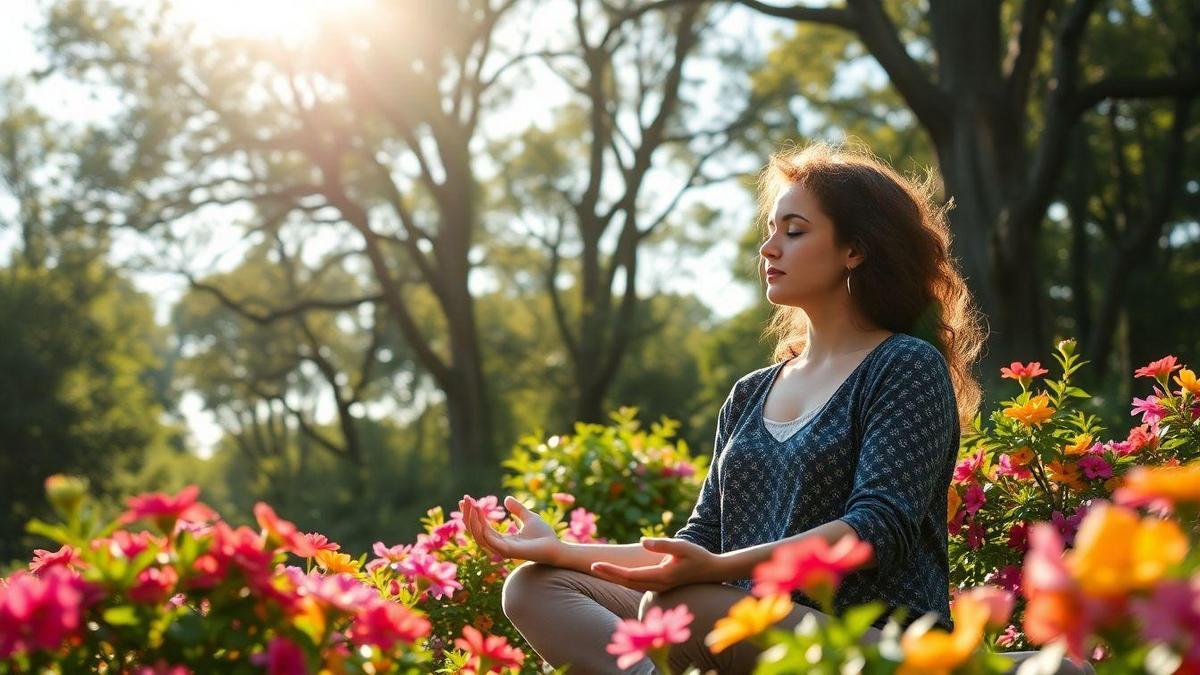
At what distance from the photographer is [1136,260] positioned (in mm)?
14547

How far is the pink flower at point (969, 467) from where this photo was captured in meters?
3.49

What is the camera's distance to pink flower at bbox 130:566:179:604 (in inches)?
63.9

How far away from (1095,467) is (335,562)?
6.43 feet

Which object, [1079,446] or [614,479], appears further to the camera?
[614,479]

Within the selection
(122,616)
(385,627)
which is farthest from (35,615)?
(385,627)

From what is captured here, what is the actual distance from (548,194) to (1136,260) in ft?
35.7

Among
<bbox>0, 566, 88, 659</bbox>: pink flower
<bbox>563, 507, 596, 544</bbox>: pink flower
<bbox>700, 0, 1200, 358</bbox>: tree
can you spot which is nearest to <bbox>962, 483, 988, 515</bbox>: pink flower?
<bbox>563, 507, 596, 544</bbox>: pink flower

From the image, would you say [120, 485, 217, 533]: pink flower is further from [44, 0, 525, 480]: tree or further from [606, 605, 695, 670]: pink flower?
[44, 0, 525, 480]: tree

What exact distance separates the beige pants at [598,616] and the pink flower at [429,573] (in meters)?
0.17

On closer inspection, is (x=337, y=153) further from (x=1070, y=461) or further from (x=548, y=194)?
(x=1070, y=461)

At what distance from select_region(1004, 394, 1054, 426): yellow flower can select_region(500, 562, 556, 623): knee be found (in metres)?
1.28

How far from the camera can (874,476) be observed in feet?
8.50

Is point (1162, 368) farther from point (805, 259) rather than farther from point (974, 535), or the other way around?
point (805, 259)

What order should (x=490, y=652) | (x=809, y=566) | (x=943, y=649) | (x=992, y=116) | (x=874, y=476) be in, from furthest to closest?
(x=992, y=116) → (x=874, y=476) → (x=490, y=652) → (x=809, y=566) → (x=943, y=649)
